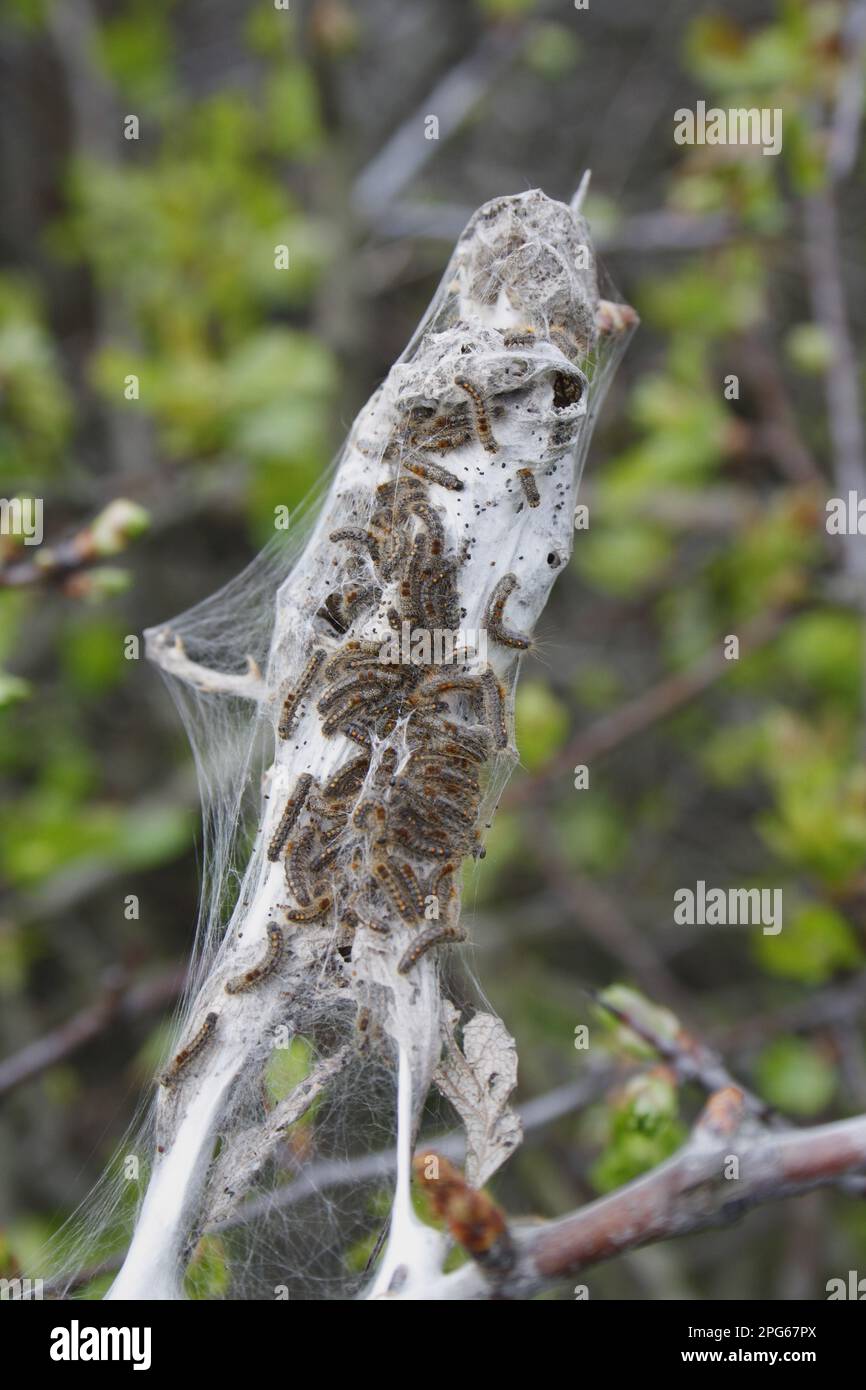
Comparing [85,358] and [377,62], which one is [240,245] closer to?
[85,358]

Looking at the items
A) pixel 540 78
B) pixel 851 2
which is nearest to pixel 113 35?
→ pixel 540 78

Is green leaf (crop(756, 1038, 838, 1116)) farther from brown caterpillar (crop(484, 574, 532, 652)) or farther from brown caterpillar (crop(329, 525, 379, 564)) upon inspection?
brown caterpillar (crop(329, 525, 379, 564))

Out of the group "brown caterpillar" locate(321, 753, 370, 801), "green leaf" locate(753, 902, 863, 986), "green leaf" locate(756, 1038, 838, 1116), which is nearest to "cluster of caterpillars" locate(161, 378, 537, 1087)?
"brown caterpillar" locate(321, 753, 370, 801)

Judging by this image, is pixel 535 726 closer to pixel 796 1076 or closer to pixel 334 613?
pixel 796 1076

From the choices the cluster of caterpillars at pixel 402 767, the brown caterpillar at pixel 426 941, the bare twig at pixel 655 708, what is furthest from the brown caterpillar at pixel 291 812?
the bare twig at pixel 655 708

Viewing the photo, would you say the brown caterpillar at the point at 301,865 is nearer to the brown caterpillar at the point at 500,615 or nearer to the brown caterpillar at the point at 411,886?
the brown caterpillar at the point at 411,886
